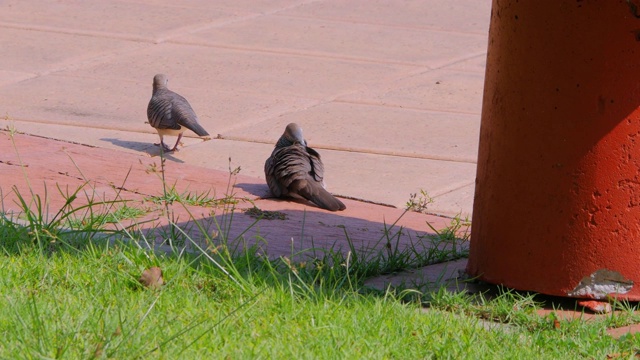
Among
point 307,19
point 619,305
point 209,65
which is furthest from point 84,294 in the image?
point 307,19

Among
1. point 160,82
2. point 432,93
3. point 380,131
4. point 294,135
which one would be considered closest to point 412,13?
point 432,93

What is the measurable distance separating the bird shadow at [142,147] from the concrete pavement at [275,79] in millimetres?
20

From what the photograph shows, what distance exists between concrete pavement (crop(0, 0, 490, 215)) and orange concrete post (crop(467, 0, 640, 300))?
6.41 feet

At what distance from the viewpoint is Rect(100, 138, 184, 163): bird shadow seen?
7833mm

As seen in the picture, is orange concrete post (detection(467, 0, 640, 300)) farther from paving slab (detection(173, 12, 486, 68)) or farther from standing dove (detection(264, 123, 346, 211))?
paving slab (detection(173, 12, 486, 68))

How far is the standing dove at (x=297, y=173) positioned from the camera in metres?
6.60

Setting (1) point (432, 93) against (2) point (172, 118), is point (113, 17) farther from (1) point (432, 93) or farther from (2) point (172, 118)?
(2) point (172, 118)

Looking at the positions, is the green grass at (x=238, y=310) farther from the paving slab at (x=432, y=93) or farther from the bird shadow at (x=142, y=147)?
the paving slab at (x=432, y=93)

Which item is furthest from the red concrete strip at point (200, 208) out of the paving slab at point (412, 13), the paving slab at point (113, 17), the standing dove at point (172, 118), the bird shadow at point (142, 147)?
the paving slab at point (412, 13)

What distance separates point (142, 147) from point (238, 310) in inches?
157

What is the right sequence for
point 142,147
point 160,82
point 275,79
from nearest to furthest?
point 142,147
point 160,82
point 275,79

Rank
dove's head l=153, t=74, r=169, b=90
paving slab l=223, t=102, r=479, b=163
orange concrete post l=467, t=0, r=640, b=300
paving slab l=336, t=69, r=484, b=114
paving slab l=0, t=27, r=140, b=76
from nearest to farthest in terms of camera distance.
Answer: orange concrete post l=467, t=0, r=640, b=300, paving slab l=223, t=102, r=479, b=163, dove's head l=153, t=74, r=169, b=90, paving slab l=336, t=69, r=484, b=114, paving slab l=0, t=27, r=140, b=76

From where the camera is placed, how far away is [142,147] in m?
8.05

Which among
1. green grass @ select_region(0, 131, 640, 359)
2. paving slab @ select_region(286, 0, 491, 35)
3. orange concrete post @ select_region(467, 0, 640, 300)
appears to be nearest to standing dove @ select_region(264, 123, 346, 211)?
green grass @ select_region(0, 131, 640, 359)
